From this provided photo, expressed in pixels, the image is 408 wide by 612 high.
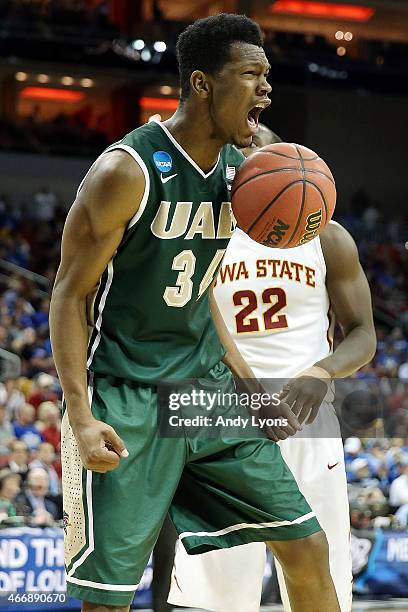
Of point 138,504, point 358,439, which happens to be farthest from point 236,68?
point 358,439

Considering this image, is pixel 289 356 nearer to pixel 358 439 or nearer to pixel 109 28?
pixel 358 439

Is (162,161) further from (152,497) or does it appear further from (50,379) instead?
(50,379)

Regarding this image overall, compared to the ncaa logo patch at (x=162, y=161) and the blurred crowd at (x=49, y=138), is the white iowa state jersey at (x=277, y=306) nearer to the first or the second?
the ncaa logo patch at (x=162, y=161)

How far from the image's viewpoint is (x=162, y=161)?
2.91m

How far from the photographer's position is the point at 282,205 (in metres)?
2.95

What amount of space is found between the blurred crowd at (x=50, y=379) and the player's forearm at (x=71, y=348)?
432 centimetres

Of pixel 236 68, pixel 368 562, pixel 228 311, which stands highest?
pixel 236 68

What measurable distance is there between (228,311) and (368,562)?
4498mm

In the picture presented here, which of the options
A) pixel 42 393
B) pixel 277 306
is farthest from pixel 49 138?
pixel 277 306

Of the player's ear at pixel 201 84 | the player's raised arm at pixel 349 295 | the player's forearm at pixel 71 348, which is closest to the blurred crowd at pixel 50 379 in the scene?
the player's raised arm at pixel 349 295

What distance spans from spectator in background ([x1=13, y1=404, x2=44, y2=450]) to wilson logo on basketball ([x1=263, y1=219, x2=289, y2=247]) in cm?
645

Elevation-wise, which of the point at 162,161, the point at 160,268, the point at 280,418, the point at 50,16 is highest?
the point at 50,16

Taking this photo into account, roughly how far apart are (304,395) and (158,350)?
539 mm

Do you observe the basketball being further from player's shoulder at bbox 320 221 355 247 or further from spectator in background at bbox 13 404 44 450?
spectator in background at bbox 13 404 44 450
